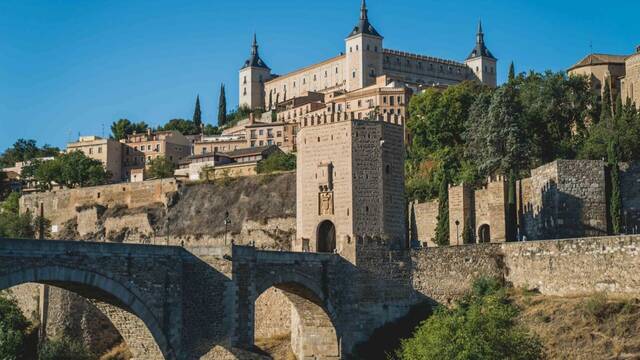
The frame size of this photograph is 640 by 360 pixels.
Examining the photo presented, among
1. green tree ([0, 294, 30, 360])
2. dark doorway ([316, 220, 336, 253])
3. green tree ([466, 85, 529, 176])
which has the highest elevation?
green tree ([466, 85, 529, 176])

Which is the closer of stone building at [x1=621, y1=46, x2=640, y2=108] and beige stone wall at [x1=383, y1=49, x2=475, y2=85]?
stone building at [x1=621, y1=46, x2=640, y2=108]

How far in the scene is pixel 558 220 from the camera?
43.9 m

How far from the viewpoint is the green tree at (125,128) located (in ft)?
400

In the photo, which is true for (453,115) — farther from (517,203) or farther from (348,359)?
(348,359)

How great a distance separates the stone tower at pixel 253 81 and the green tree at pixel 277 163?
60733mm

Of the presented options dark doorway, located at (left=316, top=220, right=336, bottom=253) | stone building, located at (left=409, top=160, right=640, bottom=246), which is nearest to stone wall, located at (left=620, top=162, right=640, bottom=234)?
stone building, located at (left=409, top=160, right=640, bottom=246)

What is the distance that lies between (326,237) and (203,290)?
1042 cm

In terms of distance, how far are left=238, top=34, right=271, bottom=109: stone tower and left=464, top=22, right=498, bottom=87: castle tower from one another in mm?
31711

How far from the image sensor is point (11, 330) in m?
40.8

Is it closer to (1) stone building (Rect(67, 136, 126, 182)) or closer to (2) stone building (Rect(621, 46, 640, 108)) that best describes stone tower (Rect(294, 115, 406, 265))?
(2) stone building (Rect(621, 46, 640, 108))


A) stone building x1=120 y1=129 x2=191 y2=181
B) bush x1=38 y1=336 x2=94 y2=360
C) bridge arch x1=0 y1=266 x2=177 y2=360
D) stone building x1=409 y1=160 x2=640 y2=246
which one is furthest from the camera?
stone building x1=120 y1=129 x2=191 y2=181

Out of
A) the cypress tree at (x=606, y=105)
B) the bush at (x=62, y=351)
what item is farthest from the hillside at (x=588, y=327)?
the cypress tree at (x=606, y=105)

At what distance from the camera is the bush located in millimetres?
40875

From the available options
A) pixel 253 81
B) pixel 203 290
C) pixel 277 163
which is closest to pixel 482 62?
pixel 253 81
